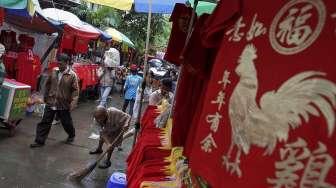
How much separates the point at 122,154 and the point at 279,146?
8.39 meters

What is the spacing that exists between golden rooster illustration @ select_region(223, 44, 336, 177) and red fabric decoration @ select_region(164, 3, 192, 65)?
187 centimetres

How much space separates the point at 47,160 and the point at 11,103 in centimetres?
144

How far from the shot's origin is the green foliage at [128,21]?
2231cm

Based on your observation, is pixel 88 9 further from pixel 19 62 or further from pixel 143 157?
pixel 143 157

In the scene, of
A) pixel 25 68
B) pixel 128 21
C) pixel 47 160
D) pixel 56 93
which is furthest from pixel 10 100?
pixel 128 21

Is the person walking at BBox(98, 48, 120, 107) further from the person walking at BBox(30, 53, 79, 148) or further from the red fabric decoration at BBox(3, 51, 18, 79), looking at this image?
the person walking at BBox(30, 53, 79, 148)

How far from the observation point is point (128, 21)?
81.5 ft

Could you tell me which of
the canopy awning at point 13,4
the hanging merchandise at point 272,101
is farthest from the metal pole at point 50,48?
the hanging merchandise at point 272,101

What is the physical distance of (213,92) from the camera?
2492 millimetres

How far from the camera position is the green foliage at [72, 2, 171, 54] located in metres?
22.3

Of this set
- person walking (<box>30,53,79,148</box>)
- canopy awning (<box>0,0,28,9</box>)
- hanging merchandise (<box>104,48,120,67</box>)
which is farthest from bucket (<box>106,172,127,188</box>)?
hanging merchandise (<box>104,48,120,67</box>)

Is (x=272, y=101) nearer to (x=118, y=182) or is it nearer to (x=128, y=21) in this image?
(x=118, y=182)

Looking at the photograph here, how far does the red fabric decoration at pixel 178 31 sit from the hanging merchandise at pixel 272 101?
4.95 ft

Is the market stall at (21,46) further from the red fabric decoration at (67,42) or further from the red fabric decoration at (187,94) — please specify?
the red fabric decoration at (187,94)
